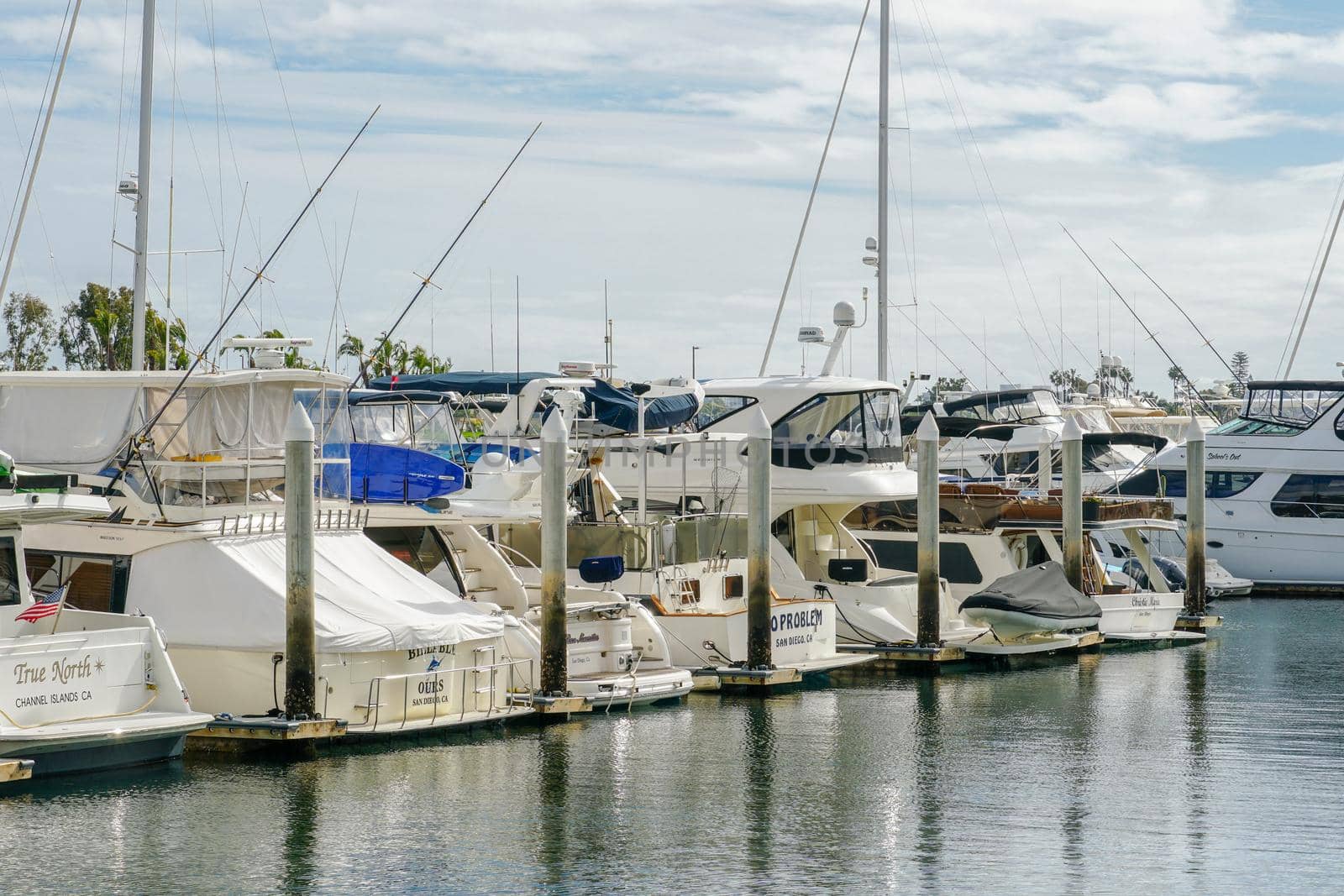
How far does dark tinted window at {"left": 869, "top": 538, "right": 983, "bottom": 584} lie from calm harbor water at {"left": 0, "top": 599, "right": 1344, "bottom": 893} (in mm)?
7044

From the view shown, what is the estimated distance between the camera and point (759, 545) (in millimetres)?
22016

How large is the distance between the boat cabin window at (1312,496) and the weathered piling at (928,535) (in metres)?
17.8

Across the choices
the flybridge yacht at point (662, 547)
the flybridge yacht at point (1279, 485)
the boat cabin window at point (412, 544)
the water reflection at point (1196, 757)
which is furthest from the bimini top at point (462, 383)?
the flybridge yacht at point (1279, 485)

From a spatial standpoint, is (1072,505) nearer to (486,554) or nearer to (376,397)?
(486,554)

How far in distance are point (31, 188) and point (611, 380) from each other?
9207mm

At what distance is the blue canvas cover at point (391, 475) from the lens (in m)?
21.3

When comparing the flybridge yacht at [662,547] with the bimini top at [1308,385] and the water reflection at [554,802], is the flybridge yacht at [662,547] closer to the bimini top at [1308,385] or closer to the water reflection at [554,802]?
the water reflection at [554,802]

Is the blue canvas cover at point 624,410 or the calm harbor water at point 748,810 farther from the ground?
the blue canvas cover at point 624,410

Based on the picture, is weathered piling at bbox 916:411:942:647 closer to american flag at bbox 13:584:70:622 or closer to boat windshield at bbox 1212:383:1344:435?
american flag at bbox 13:584:70:622

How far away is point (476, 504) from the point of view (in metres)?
22.8

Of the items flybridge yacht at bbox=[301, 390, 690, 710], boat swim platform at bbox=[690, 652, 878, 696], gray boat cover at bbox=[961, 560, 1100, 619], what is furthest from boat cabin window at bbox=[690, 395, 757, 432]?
boat swim platform at bbox=[690, 652, 878, 696]

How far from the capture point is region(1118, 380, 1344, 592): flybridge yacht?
39.2 meters

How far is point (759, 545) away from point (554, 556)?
3.50 m

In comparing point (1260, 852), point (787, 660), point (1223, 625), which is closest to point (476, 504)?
point (787, 660)
